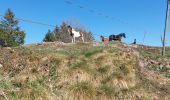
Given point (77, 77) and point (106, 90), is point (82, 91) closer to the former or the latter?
point (77, 77)

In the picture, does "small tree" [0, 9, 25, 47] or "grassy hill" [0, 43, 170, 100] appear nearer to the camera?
"grassy hill" [0, 43, 170, 100]

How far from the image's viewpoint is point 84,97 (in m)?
11.2

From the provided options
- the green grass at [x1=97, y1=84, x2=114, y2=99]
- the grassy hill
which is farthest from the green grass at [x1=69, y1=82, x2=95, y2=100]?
the green grass at [x1=97, y1=84, x2=114, y2=99]

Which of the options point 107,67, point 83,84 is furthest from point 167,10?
point 83,84

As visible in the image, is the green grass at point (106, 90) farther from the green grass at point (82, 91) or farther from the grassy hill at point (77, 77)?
the green grass at point (82, 91)

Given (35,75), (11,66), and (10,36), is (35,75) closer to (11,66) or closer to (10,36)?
(11,66)

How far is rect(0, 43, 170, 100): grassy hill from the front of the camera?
10.6 metres

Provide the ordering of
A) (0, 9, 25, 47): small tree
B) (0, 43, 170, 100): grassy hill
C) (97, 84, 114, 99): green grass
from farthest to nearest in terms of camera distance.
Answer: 1. (0, 9, 25, 47): small tree
2. (97, 84, 114, 99): green grass
3. (0, 43, 170, 100): grassy hill

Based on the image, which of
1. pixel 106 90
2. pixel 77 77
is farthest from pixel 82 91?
pixel 106 90

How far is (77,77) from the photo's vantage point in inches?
476

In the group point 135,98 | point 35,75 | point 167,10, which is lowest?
point 135,98

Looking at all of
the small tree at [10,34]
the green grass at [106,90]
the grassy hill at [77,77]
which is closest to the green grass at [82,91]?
the grassy hill at [77,77]

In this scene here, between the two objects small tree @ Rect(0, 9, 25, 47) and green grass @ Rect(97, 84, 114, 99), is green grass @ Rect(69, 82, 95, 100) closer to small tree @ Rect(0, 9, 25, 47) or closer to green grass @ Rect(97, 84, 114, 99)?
green grass @ Rect(97, 84, 114, 99)

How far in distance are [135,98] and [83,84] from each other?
6.36ft
